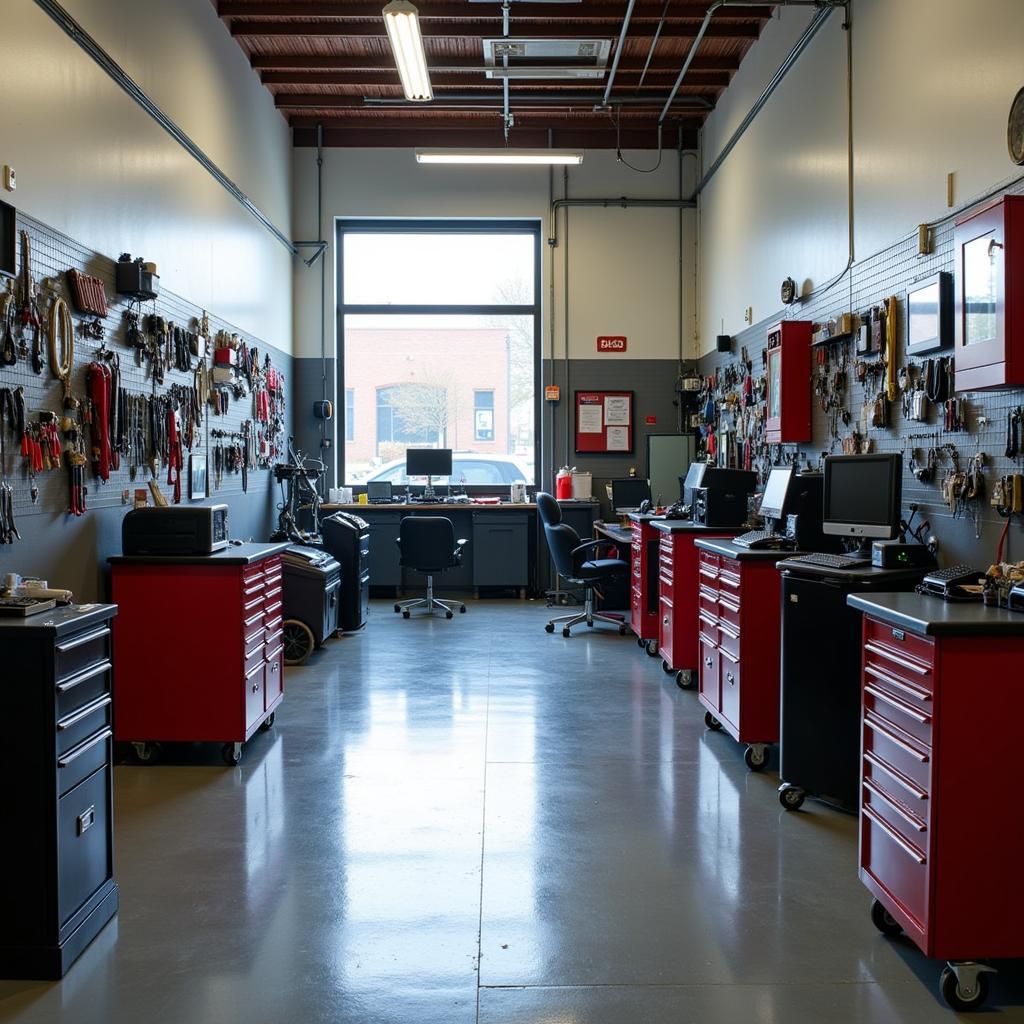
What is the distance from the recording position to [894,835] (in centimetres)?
259

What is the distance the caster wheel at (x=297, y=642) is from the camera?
252 inches

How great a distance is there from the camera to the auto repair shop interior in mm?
2475

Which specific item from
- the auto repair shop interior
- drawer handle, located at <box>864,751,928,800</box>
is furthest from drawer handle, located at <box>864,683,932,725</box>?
drawer handle, located at <box>864,751,928,800</box>

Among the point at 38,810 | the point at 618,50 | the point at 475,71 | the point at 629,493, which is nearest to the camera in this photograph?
the point at 38,810

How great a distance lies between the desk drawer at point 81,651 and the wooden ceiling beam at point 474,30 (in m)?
5.65

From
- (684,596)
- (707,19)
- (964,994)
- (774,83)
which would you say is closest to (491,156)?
(707,19)

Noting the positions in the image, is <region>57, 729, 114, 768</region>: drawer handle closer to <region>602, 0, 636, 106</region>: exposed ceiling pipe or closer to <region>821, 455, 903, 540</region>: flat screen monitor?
<region>821, 455, 903, 540</region>: flat screen monitor

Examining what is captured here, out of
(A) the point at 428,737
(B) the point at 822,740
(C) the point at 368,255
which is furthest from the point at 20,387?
(C) the point at 368,255

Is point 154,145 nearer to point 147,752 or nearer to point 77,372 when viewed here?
point 77,372

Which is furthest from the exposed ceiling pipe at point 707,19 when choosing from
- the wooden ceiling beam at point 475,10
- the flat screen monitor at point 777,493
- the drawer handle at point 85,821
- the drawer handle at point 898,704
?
the drawer handle at point 85,821

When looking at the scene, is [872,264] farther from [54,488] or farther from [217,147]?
[217,147]

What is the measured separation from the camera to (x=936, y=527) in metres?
3.89

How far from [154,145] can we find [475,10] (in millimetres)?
2668

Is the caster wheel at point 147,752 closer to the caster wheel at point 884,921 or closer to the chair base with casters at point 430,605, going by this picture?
the caster wheel at point 884,921
